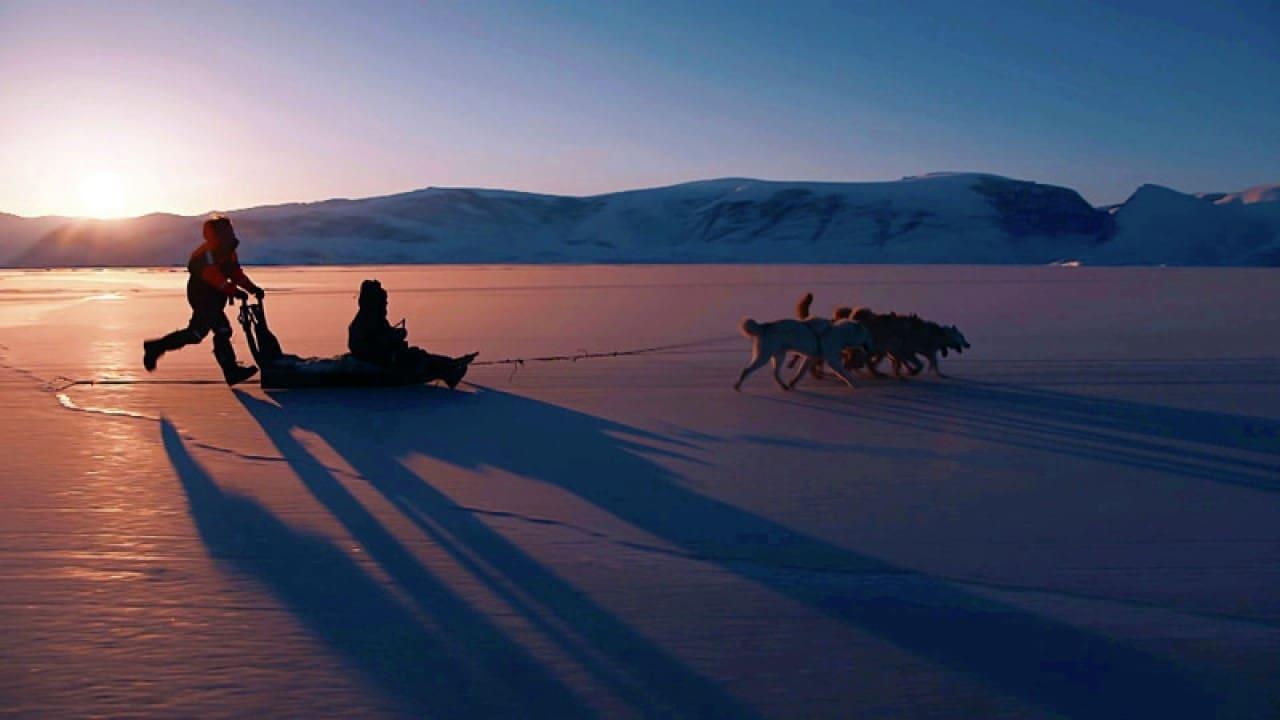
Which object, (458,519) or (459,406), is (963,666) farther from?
(459,406)

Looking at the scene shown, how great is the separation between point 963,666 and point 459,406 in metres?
6.65

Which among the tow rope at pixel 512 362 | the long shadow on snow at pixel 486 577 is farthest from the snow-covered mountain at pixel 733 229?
the long shadow on snow at pixel 486 577

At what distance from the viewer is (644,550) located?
17.4ft

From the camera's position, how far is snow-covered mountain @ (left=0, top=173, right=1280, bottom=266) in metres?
126

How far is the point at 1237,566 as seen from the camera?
4.98 meters

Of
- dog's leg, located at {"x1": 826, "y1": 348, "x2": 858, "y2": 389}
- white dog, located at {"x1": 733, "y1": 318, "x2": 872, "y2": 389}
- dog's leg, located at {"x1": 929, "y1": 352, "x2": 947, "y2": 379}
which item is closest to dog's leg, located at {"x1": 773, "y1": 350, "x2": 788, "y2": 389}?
white dog, located at {"x1": 733, "y1": 318, "x2": 872, "y2": 389}

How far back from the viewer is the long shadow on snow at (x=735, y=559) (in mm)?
3793

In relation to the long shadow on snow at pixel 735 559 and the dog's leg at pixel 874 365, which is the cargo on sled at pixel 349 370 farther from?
the dog's leg at pixel 874 365

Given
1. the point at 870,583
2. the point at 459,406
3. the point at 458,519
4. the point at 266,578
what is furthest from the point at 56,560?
the point at 459,406

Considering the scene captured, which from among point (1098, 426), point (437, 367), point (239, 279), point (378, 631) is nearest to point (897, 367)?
point (1098, 426)

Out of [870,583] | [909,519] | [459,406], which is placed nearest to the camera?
[870,583]

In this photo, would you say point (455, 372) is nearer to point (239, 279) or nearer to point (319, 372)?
point (319, 372)

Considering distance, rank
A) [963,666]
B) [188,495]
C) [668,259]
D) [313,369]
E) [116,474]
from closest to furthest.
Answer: [963,666] → [188,495] → [116,474] → [313,369] → [668,259]

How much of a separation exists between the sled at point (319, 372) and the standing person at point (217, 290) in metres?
0.24
